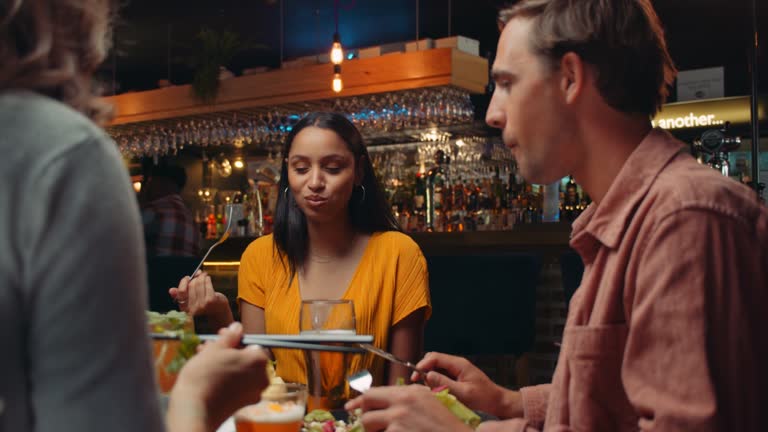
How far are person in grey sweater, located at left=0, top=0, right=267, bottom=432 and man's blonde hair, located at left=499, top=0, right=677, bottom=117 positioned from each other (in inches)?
37.3

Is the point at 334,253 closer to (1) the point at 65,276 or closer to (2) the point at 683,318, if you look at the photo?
(2) the point at 683,318

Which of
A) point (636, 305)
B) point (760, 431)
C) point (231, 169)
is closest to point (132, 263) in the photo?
point (636, 305)

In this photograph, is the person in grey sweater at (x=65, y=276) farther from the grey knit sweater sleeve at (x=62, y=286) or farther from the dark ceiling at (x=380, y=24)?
the dark ceiling at (x=380, y=24)

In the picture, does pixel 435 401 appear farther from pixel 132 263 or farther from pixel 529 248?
pixel 529 248

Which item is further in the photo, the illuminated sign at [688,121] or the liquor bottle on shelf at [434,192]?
the illuminated sign at [688,121]

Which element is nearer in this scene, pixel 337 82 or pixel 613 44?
pixel 613 44

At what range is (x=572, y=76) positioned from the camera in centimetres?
138

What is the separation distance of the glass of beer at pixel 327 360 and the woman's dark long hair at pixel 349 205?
1004mm

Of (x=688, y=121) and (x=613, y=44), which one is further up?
(x=688, y=121)

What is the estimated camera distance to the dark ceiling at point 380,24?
6.75 meters

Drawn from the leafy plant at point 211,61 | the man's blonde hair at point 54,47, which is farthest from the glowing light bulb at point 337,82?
the man's blonde hair at point 54,47

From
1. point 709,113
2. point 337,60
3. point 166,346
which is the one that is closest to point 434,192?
point 337,60

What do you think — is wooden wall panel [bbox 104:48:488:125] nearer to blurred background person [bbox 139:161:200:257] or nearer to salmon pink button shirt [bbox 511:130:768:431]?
blurred background person [bbox 139:161:200:257]

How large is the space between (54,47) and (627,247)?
2.80ft
